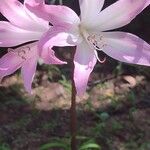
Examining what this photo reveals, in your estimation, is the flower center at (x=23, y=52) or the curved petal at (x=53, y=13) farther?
the flower center at (x=23, y=52)

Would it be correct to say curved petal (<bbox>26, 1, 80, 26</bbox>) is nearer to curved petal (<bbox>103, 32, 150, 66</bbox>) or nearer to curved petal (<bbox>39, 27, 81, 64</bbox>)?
curved petal (<bbox>39, 27, 81, 64</bbox>)

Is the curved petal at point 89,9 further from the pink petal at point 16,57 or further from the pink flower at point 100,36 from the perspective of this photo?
the pink petal at point 16,57

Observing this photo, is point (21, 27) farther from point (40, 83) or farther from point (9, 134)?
point (40, 83)

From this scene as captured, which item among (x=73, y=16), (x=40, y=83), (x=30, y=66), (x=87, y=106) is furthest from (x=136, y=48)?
(x=40, y=83)

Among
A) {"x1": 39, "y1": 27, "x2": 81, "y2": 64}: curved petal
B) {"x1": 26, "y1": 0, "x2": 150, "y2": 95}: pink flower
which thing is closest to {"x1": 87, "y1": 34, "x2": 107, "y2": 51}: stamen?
{"x1": 26, "y1": 0, "x2": 150, "y2": 95}: pink flower

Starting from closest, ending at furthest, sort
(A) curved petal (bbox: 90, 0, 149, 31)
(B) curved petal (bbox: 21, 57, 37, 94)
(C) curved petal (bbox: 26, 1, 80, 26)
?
(C) curved petal (bbox: 26, 1, 80, 26) → (A) curved petal (bbox: 90, 0, 149, 31) → (B) curved petal (bbox: 21, 57, 37, 94)

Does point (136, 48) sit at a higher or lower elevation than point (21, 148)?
higher

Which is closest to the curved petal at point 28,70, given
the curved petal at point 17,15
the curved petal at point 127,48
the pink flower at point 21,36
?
the pink flower at point 21,36
